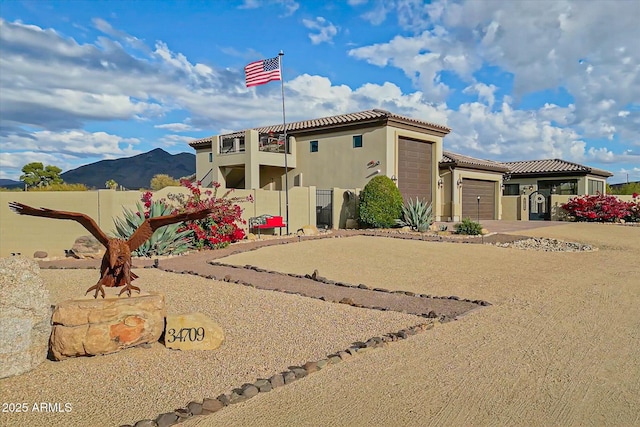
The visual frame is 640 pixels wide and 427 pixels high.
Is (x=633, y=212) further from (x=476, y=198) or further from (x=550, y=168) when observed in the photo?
(x=550, y=168)

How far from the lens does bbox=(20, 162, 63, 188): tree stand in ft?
109

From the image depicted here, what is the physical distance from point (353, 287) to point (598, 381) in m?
5.10

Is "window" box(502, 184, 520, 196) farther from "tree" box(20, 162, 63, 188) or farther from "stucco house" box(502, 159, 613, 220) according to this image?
"tree" box(20, 162, 63, 188)

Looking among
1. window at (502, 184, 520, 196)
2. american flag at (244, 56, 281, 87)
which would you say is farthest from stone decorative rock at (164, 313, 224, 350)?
window at (502, 184, 520, 196)

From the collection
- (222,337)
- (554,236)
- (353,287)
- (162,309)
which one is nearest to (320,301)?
(353,287)

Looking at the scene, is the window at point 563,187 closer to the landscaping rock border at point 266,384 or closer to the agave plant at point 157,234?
the agave plant at point 157,234

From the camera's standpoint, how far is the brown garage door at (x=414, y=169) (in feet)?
84.5

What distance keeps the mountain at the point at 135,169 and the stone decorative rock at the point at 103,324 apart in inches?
1740

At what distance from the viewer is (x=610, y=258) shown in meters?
13.3

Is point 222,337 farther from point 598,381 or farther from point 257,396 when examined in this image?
point 598,381

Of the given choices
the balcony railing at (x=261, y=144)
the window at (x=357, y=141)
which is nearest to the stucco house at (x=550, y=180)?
the window at (x=357, y=141)

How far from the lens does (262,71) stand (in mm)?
21656

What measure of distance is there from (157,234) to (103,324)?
862cm

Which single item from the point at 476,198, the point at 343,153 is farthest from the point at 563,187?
the point at 343,153
